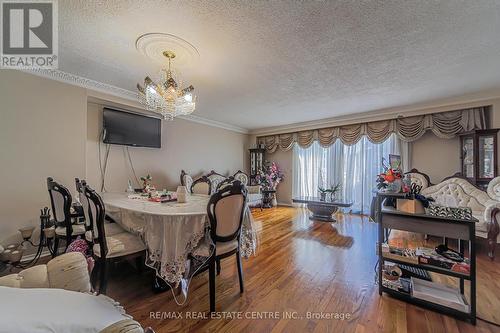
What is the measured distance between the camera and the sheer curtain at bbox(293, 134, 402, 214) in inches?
185

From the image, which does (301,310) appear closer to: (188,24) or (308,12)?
(308,12)

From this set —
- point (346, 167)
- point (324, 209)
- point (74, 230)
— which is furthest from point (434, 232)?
point (346, 167)

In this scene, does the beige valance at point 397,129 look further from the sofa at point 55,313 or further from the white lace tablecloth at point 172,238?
the sofa at point 55,313

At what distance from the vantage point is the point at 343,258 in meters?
2.54

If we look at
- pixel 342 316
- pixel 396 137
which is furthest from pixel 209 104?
pixel 396 137

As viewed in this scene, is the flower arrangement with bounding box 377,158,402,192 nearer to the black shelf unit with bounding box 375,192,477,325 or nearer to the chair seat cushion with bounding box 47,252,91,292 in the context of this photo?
the black shelf unit with bounding box 375,192,477,325

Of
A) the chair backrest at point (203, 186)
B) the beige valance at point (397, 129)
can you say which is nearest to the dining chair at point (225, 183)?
the chair backrest at point (203, 186)

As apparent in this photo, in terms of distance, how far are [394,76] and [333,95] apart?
891mm

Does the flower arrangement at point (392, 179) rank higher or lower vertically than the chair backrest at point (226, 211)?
A: higher

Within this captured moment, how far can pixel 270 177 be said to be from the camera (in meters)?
5.91

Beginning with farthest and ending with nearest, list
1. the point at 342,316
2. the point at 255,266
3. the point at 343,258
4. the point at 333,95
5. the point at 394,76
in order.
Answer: the point at 333,95, the point at 394,76, the point at 343,258, the point at 255,266, the point at 342,316

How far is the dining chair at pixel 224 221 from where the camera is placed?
1.59m

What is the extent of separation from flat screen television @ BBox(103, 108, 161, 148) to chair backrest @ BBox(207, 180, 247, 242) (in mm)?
2788

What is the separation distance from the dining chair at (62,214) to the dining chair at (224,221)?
1.67 meters
